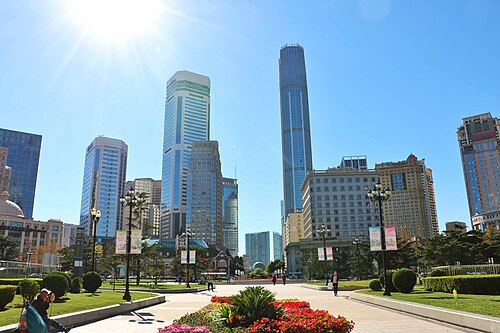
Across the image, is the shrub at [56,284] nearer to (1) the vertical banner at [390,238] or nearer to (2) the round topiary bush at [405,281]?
(1) the vertical banner at [390,238]

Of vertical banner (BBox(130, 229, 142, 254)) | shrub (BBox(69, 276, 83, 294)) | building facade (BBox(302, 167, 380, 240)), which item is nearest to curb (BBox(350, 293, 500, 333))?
vertical banner (BBox(130, 229, 142, 254))

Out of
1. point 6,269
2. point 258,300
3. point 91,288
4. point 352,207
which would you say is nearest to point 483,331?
point 258,300

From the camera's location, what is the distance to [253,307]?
34.5 feet

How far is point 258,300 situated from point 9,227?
143 metres

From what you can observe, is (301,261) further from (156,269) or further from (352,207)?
(156,269)

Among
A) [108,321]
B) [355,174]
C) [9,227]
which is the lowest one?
[108,321]

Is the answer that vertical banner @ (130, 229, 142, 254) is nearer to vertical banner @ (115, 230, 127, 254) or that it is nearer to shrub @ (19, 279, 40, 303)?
vertical banner @ (115, 230, 127, 254)

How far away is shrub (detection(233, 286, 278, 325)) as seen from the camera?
1042cm

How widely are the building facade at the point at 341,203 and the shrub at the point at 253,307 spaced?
12475 cm

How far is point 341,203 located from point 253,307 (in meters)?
129

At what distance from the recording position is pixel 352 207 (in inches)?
5330

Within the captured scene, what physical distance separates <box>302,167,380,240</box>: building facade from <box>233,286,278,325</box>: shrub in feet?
409

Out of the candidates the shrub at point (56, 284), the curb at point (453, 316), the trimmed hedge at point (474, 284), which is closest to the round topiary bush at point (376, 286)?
the trimmed hedge at point (474, 284)

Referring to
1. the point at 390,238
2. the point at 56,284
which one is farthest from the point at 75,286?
the point at 390,238
